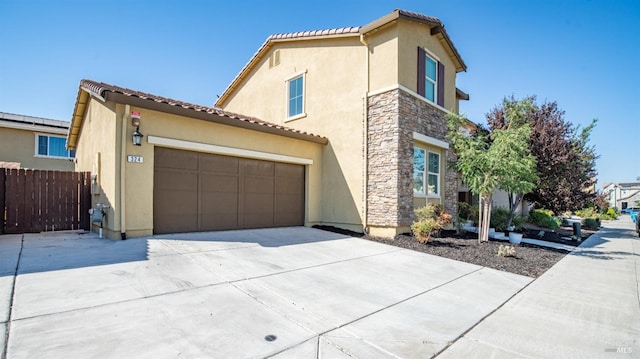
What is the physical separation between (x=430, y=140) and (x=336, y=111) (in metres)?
3.76

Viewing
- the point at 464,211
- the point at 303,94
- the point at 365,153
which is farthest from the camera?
the point at 464,211

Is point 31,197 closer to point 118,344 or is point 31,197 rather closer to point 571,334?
point 118,344

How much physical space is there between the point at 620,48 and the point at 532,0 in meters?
4.30

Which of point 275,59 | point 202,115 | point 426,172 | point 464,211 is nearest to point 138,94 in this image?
point 202,115

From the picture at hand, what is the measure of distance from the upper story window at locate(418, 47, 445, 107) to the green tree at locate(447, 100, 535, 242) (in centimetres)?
191

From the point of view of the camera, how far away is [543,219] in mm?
17781

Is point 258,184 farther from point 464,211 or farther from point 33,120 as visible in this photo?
point 33,120

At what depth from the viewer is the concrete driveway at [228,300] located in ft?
9.95

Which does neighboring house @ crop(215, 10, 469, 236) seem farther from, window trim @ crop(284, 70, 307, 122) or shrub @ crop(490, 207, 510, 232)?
shrub @ crop(490, 207, 510, 232)

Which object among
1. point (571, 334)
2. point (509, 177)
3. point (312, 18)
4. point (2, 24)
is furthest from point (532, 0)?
point (2, 24)

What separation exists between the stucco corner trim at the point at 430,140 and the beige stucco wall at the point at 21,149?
68.0 feet

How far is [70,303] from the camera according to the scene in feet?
12.3

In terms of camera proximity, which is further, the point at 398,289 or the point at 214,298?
the point at 398,289

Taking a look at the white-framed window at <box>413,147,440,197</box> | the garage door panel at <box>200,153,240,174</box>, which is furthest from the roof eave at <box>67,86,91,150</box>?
the white-framed window at <box>413,147,440,197</box>
